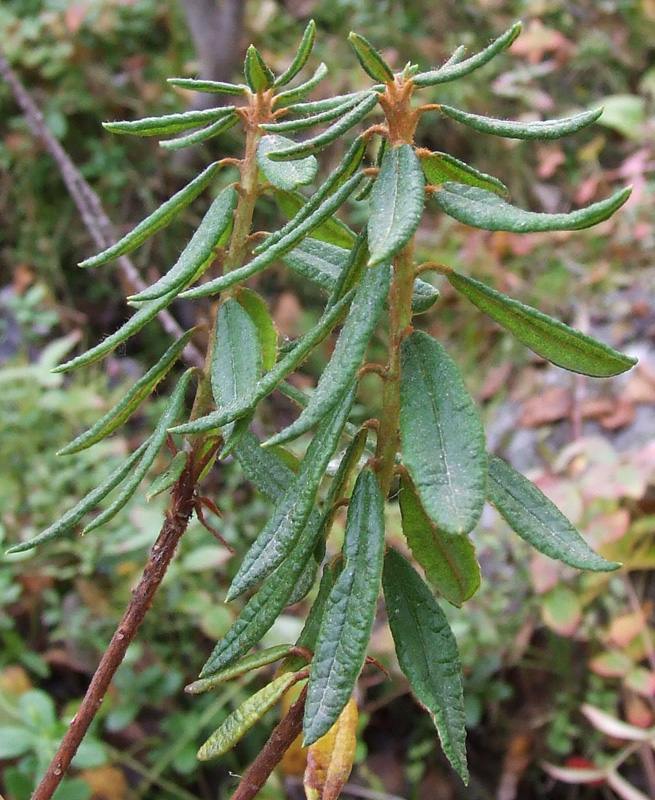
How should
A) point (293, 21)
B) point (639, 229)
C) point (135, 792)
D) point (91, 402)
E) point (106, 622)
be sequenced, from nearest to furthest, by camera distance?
point (135, 792) < point (106, 622) < point (91, 402) < point (639, 229) < point (293, 21)

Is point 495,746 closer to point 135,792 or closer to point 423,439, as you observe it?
point 135,792

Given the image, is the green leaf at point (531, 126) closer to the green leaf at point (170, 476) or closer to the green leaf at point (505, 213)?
the green leaf at point (505, 213)

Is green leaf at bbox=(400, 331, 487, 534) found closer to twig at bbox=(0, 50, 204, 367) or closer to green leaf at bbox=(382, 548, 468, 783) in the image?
green leaf at bbox=(382, 548, 468, 783)

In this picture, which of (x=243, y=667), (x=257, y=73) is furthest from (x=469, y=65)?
(x=243, y=667)

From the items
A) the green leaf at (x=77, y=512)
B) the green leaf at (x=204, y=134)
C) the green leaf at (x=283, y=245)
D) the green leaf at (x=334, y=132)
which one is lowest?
the green leaf at (x=77, y=512)

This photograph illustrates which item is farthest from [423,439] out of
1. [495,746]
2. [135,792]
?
[495,746]

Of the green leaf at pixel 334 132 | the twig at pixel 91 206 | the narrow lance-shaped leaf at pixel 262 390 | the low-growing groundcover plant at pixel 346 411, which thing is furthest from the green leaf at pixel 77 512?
the twig at pixel 91 206

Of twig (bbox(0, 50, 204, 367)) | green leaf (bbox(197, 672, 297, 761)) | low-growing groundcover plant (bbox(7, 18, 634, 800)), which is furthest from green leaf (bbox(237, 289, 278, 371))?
twig (bbox(0, 50, 204, 367))
